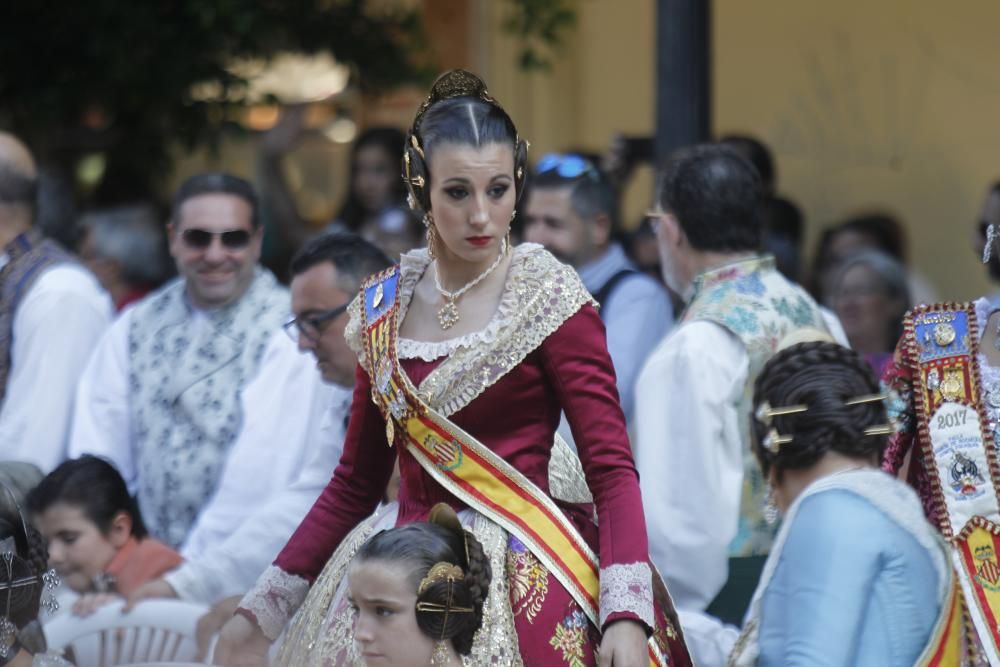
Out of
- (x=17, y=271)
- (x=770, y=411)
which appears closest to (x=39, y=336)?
(x=17, y=271)

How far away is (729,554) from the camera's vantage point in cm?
491

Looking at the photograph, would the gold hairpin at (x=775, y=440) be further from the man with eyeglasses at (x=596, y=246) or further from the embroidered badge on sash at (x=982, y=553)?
the man with eyeglasses at (x=596, y=246)

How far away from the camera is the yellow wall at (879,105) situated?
7.48 meters

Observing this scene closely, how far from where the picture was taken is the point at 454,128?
3.65 m

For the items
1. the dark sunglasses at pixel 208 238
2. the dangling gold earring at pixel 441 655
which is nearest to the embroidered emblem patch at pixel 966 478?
the dangling gold earring at pixel 441 655

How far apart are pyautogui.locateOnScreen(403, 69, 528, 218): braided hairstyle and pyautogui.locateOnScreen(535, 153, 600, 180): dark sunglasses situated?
8.04 ft

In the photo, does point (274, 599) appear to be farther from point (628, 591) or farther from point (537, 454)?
point (628, 591)

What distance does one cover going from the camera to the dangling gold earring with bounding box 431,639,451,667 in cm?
354

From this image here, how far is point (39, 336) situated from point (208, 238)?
0.69 metres

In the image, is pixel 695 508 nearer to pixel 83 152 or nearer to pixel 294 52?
pixel 294 52

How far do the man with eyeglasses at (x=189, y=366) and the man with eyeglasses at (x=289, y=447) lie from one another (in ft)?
1.06

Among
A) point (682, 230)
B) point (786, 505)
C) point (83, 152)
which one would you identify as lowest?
point (786, 505)

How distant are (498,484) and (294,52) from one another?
18.3 feet

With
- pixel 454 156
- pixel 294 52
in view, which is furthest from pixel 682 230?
pixel 294 52
